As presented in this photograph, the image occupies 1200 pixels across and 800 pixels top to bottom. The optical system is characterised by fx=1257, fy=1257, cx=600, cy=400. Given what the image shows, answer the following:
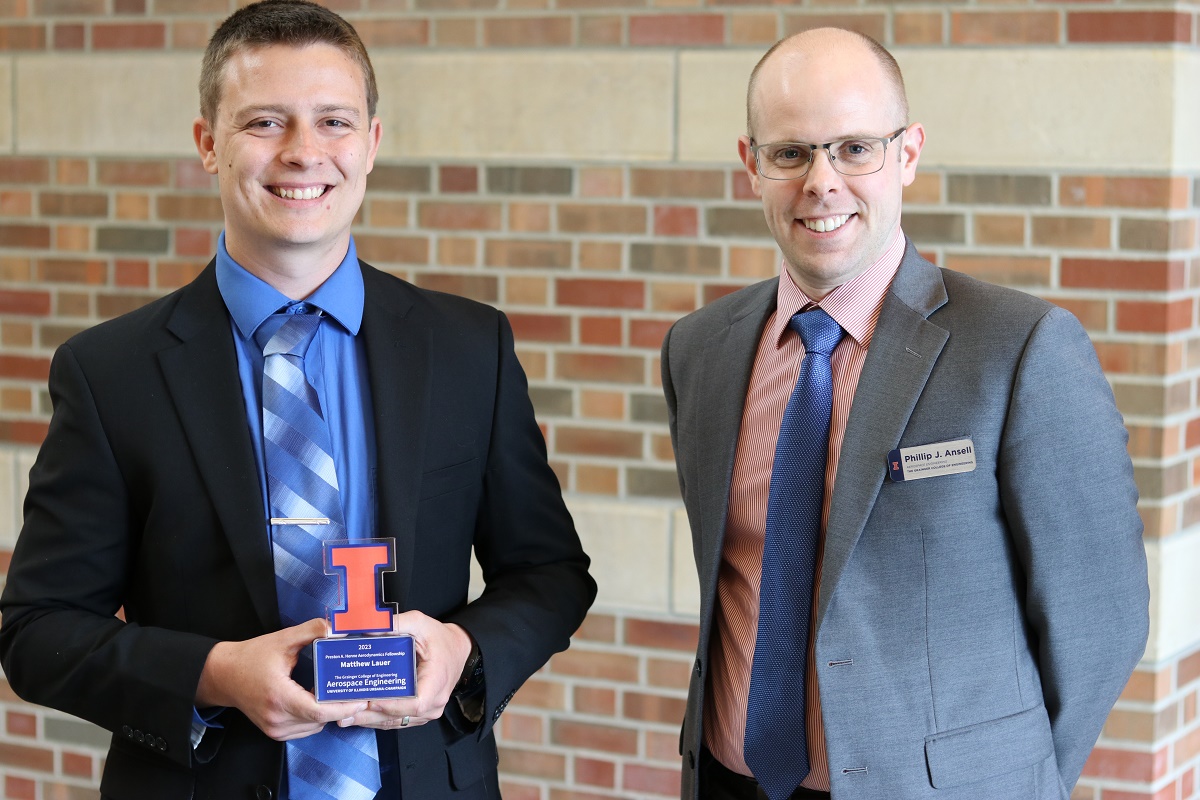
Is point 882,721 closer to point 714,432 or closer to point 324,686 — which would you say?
point 714,432

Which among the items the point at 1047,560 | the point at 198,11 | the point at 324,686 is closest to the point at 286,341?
the point at 324,686

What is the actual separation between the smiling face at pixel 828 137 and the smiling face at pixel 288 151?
668 millimetres

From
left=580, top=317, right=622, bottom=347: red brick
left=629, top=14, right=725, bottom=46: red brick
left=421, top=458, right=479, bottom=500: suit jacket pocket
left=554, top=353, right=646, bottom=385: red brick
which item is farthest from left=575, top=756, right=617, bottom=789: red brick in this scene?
left=629, top=14, right=725, bottom=46: red brick

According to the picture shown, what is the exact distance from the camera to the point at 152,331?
2.00 m

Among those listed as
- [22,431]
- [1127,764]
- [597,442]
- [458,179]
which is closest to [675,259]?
[597,442]

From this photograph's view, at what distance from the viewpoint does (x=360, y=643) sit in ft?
5.63

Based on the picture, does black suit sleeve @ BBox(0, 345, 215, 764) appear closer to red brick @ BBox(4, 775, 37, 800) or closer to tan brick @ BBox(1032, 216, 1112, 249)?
tan brick @ BBox(1032, 216, 1112, 249)

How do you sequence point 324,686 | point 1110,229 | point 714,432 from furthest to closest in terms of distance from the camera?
point 1110,229 < point 714,432 < point 324,686

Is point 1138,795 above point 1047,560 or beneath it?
beneath

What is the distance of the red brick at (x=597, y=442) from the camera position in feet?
11.3

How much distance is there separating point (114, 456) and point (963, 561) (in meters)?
1.30

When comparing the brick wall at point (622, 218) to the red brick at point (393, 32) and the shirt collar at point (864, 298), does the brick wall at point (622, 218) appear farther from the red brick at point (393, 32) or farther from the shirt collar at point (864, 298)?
the shirt collar at point (864, 298)

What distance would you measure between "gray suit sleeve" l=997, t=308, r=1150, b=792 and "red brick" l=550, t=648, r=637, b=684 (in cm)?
164

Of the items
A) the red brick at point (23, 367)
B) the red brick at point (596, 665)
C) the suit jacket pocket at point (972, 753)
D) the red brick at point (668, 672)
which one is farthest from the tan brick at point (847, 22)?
the red brick at point (23, 367)
